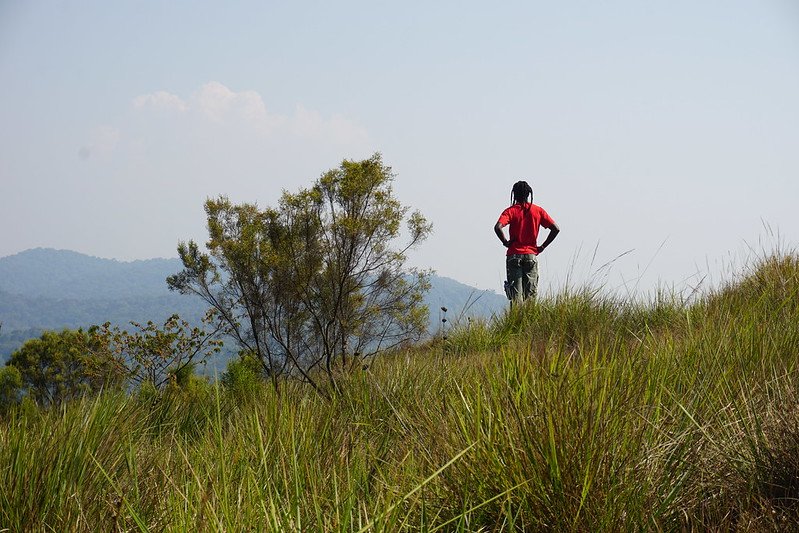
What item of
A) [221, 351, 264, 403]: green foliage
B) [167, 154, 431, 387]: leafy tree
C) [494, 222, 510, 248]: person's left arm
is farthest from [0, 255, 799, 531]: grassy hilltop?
[167, 154, 431, 387]: leafy tree

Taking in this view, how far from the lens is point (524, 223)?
10.4 m

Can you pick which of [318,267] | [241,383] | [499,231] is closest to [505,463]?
[241,383]

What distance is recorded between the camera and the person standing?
10.4 m

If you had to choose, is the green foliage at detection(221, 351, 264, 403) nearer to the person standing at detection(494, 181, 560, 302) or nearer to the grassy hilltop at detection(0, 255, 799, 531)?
the grassy hilltop at detection(0, 255, 799, 531)

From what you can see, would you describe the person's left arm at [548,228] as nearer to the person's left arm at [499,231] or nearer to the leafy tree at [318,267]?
the person's left arm at [499,231]

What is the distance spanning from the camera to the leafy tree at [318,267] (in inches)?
853

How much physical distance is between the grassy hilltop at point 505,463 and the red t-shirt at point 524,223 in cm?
603

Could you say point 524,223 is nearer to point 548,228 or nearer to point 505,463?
point 548,228

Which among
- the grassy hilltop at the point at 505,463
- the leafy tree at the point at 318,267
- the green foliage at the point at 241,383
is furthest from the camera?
the leafy tree at the point at 318,267

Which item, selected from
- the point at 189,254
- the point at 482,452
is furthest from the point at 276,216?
the point at 482,452

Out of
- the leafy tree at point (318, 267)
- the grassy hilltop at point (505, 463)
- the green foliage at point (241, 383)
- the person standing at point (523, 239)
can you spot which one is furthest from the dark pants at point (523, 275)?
the leafy tree at point (318, 267)

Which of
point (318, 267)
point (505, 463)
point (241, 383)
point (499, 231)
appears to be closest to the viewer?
point (505, 463)

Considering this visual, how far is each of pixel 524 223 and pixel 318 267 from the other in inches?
551

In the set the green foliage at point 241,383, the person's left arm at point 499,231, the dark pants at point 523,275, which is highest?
the person's left arm at point 499,231
